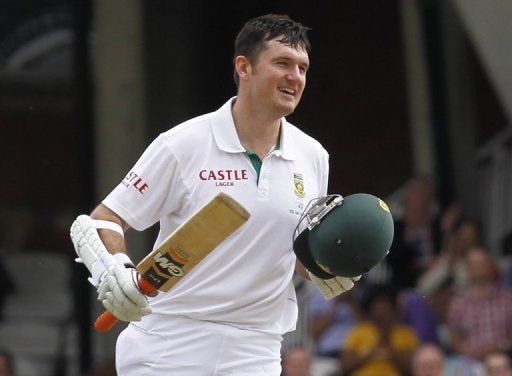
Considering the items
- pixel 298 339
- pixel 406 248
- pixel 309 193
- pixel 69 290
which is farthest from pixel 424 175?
pixel 309 193

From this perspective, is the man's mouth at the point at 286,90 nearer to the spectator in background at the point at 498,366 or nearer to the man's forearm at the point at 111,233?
the man's forearm at the point at 111,233

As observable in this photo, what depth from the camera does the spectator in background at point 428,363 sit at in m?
9.40

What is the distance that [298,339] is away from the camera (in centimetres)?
1040

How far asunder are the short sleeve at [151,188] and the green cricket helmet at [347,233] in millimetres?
501

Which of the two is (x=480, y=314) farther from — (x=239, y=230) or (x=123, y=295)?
(x=123, y=295)

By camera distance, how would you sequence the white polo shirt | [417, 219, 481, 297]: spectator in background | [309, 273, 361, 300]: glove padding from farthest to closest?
[417, 219, 481, 297]: spectator in background, [309, 273, 361, 300]: glove padding, the white polo shirt

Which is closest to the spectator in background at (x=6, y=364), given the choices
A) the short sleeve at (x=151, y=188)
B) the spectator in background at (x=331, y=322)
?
the spectator in background at (x=331, y=322)

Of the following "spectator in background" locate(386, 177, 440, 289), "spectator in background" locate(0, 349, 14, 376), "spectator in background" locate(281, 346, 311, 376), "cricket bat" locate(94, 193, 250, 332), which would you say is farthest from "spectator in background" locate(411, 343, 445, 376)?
"cricket bat" locate(94, 193, 250, 332)

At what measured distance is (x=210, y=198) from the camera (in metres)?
5.09

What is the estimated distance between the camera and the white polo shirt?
5.12 metres

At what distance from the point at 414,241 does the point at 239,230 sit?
604cm

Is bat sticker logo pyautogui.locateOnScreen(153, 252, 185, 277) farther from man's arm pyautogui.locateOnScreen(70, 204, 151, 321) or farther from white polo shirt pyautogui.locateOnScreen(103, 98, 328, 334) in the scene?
white polo shirt pyautogui.locateOnScreen(103, 98, 328, 334)

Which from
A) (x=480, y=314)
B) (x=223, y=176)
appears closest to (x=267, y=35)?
(x=223, y=176)

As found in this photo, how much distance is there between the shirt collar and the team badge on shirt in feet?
0.23
